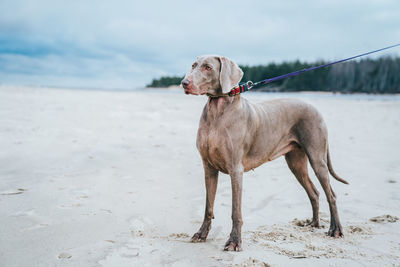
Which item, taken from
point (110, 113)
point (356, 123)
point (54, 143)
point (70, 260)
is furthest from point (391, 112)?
point (70, 260)

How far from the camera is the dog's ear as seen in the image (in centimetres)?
336

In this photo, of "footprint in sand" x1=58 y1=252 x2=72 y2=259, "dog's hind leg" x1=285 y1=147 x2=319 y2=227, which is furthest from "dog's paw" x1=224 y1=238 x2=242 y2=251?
"dog's hind leg" x1=285 y1=147 x2=319 y2=227

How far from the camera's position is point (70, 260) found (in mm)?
3031

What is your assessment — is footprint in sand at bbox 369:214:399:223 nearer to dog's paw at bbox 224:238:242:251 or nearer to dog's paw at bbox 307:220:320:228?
dog's paw at bbox 307:220:320:228

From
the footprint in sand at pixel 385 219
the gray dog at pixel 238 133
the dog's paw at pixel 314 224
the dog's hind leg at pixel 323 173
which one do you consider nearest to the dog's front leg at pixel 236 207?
the gray dog at pixel 238 133

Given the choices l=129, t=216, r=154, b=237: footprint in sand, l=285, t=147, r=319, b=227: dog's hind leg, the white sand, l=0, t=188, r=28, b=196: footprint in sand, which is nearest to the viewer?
the white sand

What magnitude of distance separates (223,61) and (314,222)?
2.41 m

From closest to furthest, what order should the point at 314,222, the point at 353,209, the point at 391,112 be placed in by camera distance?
the point at 314,222, the point at 353,209, the point at 391,112

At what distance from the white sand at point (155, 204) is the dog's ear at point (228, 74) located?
1.64 metres

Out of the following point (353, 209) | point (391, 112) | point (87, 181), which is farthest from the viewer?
point (391, 112)

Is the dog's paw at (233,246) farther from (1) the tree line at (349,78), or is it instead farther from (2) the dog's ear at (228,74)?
(1) the tree line at (349,78)

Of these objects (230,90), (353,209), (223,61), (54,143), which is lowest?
(353,209)

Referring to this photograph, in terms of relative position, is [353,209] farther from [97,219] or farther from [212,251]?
[97,219]

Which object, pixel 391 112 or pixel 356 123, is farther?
pixel 391 112
